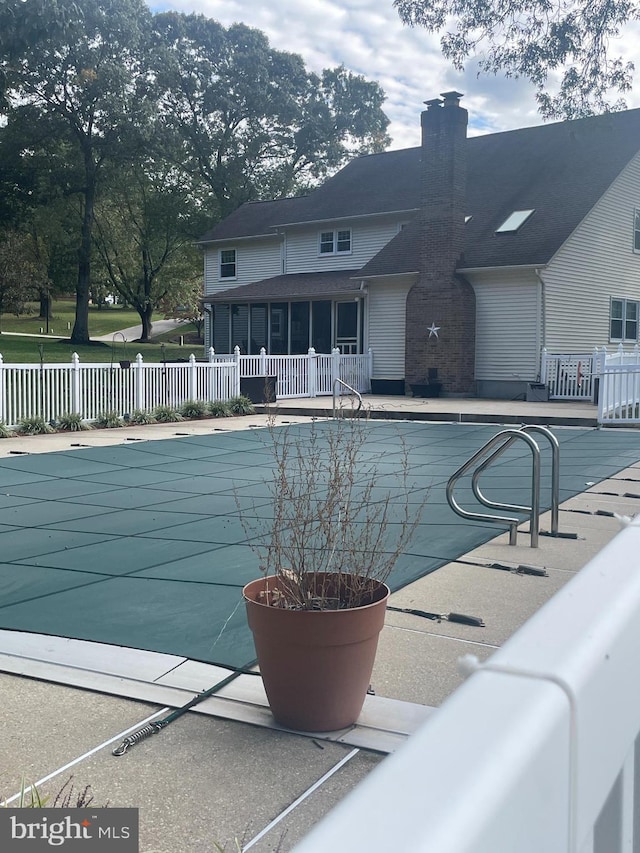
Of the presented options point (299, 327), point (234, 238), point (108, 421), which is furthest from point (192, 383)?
point (234, 238)

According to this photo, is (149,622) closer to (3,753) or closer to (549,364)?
(3,753)

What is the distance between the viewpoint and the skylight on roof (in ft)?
78.1

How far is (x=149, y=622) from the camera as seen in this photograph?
15.2ft

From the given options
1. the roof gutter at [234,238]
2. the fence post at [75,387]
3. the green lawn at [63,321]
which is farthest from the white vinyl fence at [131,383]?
the green lawn at [63,321]

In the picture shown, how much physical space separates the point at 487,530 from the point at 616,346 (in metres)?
20.9

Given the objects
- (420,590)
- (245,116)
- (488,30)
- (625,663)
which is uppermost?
(245,116)

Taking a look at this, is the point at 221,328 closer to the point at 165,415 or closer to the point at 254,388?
the point at 254,388

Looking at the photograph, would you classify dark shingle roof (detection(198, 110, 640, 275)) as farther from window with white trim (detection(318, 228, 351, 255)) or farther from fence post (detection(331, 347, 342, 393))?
fence post (detection(331, 347, 342, 393))

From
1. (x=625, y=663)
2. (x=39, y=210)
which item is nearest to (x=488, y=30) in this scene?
(x=625, y=663)

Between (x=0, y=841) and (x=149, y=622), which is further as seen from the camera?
(x=149, y=622)

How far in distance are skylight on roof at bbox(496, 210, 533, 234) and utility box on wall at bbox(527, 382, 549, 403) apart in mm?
4526

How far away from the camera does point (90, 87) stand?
35438 millimetres

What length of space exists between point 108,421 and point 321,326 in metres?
13.0

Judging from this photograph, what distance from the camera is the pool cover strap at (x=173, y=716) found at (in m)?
3.19
